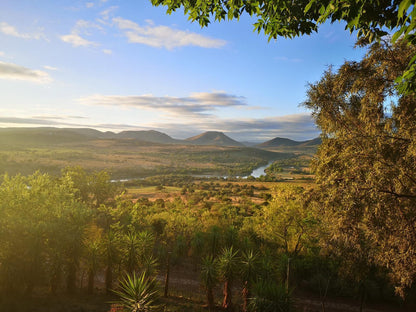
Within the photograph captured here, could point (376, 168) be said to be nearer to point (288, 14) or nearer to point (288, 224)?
point (288, 14)

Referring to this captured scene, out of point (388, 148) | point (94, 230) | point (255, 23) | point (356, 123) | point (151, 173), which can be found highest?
point (255, 23)

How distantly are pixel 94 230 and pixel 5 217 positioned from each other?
24.9 ft

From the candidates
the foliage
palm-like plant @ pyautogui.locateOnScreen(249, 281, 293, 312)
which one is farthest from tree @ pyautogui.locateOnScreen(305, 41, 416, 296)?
the foliage

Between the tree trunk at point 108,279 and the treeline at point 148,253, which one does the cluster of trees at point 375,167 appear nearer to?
the treeline at point 148,253

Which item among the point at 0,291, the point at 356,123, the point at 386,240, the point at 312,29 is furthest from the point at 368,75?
the point at 0,291

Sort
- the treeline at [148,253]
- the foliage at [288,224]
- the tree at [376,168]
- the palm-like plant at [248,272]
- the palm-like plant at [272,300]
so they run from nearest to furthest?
1. the tree at [376,168]
2. the palm-like plant at [272,300]
3. the treeline at [148,253]
4. the palm-like plant at [248,272]
5. the foliage at [288,224]

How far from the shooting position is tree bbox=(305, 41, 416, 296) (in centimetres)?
900

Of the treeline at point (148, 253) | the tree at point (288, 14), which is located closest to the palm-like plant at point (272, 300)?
the treeline at point (148, 253)

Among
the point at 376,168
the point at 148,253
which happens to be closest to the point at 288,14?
the point at 376,168

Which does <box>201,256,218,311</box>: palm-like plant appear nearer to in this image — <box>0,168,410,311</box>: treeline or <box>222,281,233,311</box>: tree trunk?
<box>0,168,410,311</box>: treeline

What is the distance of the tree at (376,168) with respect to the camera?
9.00 meters

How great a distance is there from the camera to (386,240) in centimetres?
973

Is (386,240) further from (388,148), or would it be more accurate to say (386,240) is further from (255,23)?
(255,23)

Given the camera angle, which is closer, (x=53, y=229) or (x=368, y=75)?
(x=368, y=75)
